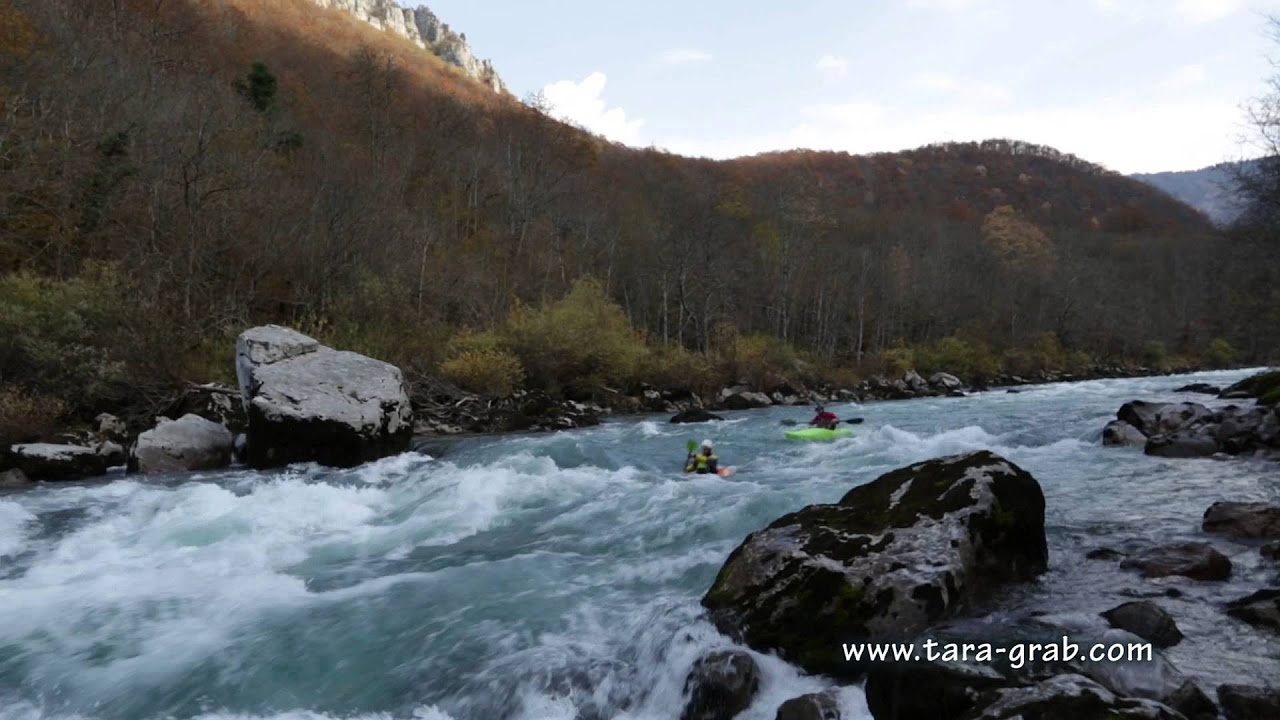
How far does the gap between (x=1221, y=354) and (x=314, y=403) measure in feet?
199

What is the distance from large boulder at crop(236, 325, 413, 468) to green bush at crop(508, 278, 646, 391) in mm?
8302

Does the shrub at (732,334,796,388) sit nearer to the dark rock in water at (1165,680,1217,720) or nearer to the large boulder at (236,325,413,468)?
the large boulder at (236,325,413,468)

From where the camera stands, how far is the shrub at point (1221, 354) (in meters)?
50.0

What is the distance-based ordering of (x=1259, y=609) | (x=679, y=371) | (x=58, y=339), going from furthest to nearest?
(x=679, y=371)
(x=58, y=339)
(x=1259, y=609)

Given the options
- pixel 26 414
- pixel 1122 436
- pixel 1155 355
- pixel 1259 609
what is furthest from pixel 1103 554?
pixel 1155 355

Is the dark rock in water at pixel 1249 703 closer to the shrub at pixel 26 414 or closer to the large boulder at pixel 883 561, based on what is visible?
the large boulder at pixel 883 561

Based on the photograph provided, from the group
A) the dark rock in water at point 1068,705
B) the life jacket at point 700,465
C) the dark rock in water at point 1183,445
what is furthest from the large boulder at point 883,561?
the dark rock in water at point 1183,445

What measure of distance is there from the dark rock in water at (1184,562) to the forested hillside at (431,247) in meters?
16.8

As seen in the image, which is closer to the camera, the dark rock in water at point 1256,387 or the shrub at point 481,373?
the dark rock in water at point 1256,387

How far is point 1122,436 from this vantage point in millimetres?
12430

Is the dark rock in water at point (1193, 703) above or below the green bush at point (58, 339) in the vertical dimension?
below

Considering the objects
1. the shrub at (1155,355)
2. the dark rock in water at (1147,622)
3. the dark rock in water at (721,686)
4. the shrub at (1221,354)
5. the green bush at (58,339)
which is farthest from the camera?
the shrub at (1221,354)

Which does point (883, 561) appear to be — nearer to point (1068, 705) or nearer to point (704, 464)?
point (1068, 705)

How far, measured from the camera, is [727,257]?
4234cm
